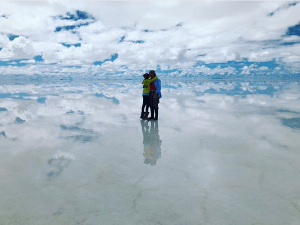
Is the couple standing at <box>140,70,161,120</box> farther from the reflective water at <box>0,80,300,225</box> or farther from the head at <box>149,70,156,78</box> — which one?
the reflective water at <box>0,80,300,225</box>

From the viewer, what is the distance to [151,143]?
20.2 ft

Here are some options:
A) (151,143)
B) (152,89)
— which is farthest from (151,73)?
(151,143)

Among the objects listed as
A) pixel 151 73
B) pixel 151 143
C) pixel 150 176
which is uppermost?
pixel 151 73

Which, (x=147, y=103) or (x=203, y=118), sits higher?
(x=147, y=103)

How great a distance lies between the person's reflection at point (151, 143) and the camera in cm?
501

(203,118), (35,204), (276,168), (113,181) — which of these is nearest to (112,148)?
(113,181)

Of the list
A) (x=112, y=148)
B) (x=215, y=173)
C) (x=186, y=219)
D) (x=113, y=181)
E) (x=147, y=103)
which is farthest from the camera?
(x=147, y=103)

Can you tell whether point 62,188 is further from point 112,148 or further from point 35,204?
point 112,148

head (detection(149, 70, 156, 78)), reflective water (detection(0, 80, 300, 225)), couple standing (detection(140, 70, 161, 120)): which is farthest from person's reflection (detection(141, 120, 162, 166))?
head (detection(149, 70, 156, 78))

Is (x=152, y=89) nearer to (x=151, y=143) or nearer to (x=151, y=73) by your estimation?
(x=151, y=73)

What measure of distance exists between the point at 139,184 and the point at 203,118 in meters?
6.44

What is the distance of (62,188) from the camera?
3666 millimetres

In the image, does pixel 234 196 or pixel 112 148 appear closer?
pixel 234 196

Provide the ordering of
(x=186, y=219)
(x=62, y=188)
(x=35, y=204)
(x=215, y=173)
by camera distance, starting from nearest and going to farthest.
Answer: (x=186, y=219)
(x=35, y=204)
(x=62, y=188)
(x=215, y=173)
